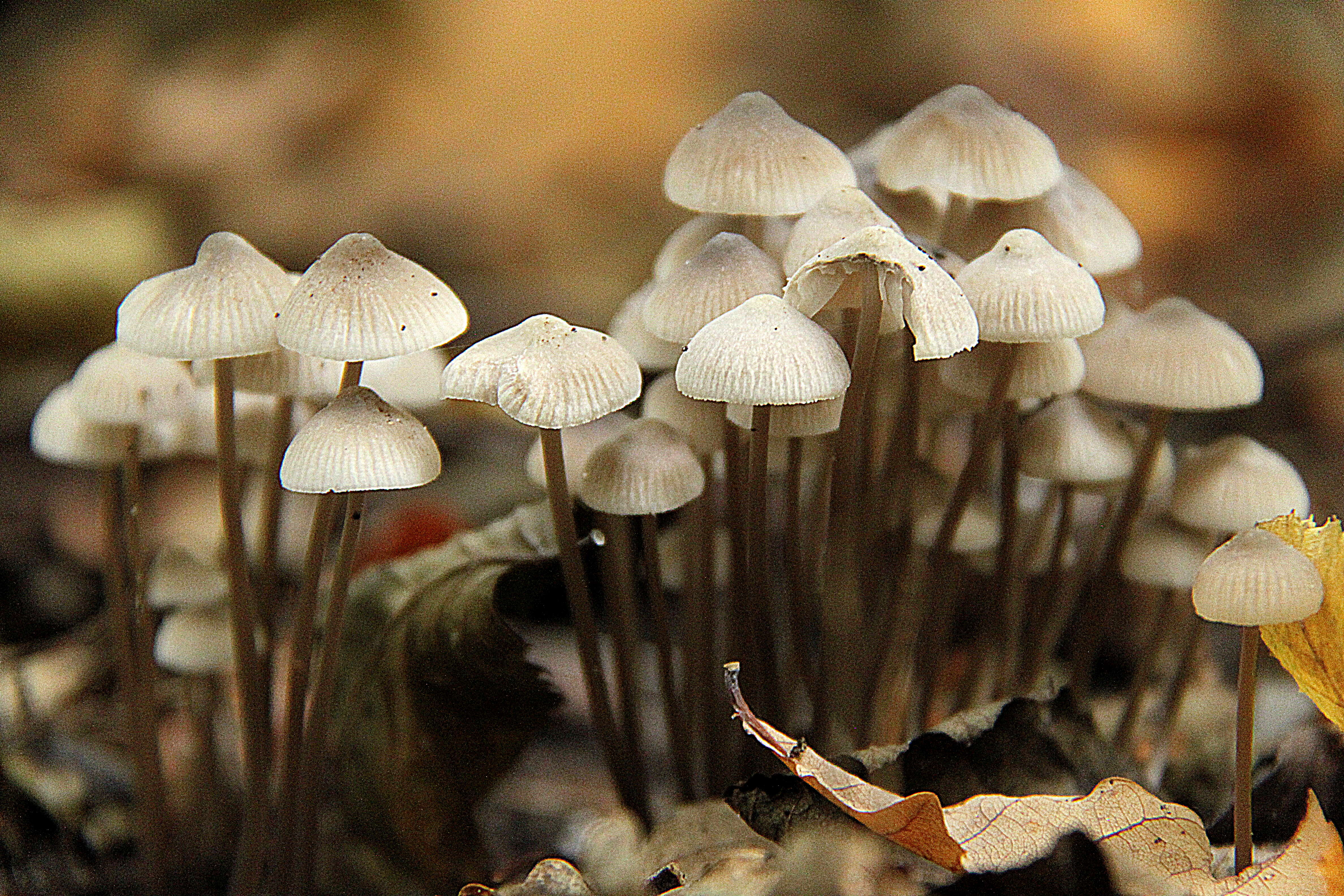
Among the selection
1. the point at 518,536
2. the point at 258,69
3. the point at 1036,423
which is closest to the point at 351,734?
the point at 518,536

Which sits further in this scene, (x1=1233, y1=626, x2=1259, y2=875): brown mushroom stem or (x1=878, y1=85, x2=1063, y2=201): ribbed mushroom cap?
(x1=878, y1=85, x2=1063, y2=201): ribbed mushroom cap

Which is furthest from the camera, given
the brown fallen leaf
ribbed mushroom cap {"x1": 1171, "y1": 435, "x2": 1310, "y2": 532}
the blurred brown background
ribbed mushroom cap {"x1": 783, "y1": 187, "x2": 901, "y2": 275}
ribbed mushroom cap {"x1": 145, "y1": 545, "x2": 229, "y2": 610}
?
the blurred brown background

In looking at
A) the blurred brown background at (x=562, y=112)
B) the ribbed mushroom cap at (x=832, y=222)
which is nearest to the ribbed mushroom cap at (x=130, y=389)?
the ribbed mushroom cap at (x=832, y=222)

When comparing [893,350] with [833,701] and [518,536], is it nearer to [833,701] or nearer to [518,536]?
[833,701]

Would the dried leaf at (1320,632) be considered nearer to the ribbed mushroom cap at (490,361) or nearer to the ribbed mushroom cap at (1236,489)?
the ribbed mushroom cap at (1236,489)

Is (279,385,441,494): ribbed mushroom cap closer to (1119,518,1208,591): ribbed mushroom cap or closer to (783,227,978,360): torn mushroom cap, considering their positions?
(783,227,978,360): torn mushroom cap

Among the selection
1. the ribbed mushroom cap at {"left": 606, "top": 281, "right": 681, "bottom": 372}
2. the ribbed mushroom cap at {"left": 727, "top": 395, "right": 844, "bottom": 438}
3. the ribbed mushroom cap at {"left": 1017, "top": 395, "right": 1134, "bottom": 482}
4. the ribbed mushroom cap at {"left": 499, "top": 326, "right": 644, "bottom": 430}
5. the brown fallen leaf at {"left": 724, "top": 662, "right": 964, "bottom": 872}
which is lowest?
the brown fallen leaf at {"left": 724, "top": 662, "right": 964, "bottom": 872}

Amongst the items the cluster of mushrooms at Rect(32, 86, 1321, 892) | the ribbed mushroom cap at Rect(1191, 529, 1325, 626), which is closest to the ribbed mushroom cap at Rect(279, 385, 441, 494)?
the cluster of mushrooms at Rect(32, 86, 1321, 892)
